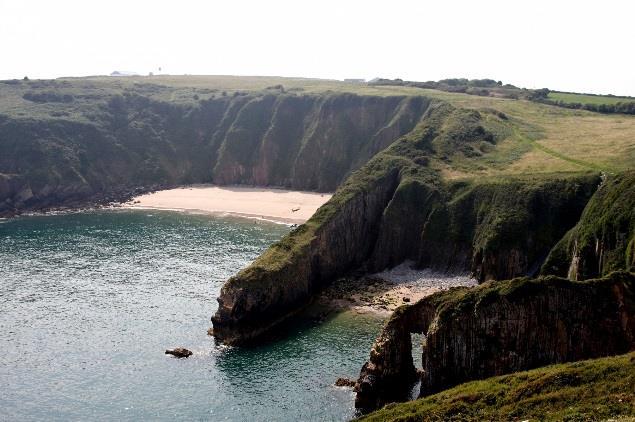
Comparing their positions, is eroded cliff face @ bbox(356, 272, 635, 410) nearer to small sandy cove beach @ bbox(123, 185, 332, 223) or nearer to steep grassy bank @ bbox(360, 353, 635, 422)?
steep grassy bank @ bbox(360, 353, 635, 422)

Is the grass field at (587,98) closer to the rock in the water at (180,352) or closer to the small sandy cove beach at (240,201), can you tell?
the small sandy cove beach at (240,201)

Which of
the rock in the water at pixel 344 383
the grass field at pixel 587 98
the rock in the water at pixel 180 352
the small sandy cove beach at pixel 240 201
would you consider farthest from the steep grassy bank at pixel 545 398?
the grass field at pixel 587 98

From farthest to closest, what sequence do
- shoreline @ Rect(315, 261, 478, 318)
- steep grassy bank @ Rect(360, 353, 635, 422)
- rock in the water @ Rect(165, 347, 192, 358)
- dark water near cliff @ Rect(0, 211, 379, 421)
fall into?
shoreline @ Rect(315, 261, 478, 318), rock in the water @ Rect(165, 347, 192, 358), dark water near cliff @ Rect(0, 211, 379, 421), steep grassy bank @ Rect(360, 353, 635, 422)

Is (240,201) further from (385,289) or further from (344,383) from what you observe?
(344,383)

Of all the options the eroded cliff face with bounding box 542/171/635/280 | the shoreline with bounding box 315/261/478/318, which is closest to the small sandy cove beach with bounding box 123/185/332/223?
the shoreline with bounding box 315/261/478/318

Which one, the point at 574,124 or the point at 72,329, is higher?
the point at 574,124

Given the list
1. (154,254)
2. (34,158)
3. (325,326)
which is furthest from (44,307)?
(34,158)

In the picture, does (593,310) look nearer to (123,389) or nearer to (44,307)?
(123,389)
